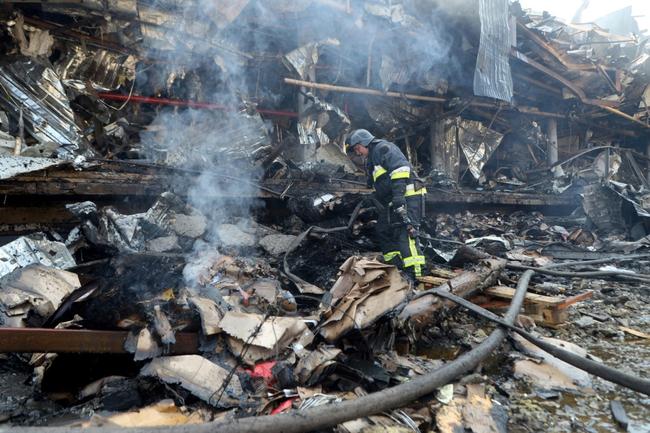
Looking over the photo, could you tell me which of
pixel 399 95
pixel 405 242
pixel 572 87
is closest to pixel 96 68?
pixel 405 242

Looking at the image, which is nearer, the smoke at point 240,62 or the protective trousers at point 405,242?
the protective trousers at point 405,242

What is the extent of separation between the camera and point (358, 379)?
256 cm

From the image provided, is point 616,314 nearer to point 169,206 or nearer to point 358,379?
point 358,379

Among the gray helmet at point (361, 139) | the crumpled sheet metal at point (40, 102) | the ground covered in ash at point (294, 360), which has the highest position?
the crumpled sheet metal at point (40, 102)

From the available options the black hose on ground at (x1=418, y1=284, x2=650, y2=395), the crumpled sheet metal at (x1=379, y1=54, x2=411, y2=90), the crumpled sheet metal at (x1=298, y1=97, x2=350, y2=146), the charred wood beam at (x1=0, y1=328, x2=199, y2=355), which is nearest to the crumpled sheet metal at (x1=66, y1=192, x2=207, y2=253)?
the charred wood beam at (x1=0, y1=328, x2=199, y2=355)

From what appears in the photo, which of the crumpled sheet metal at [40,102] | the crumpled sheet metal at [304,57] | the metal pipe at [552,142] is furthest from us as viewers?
the metal pipe at [552,142]

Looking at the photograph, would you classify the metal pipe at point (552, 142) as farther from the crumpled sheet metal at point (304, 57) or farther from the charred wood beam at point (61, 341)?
the charred wood beam at point (61, 341)

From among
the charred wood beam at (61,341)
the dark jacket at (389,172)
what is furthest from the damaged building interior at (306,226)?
the dark jacket at (389,172)

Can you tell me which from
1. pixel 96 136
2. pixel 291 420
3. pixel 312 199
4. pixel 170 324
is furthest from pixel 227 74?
pixel 291 420

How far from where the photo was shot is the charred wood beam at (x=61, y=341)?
→ 7.36ft

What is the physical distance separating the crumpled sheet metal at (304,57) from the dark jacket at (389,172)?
108 inches

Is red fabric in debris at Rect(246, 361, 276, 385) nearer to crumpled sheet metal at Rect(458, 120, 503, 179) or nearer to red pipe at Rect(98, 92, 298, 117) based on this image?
red pipe at Rect(98, 92, 298, 117)

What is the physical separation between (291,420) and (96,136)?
6.13 m

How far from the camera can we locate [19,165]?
14.3 ft
